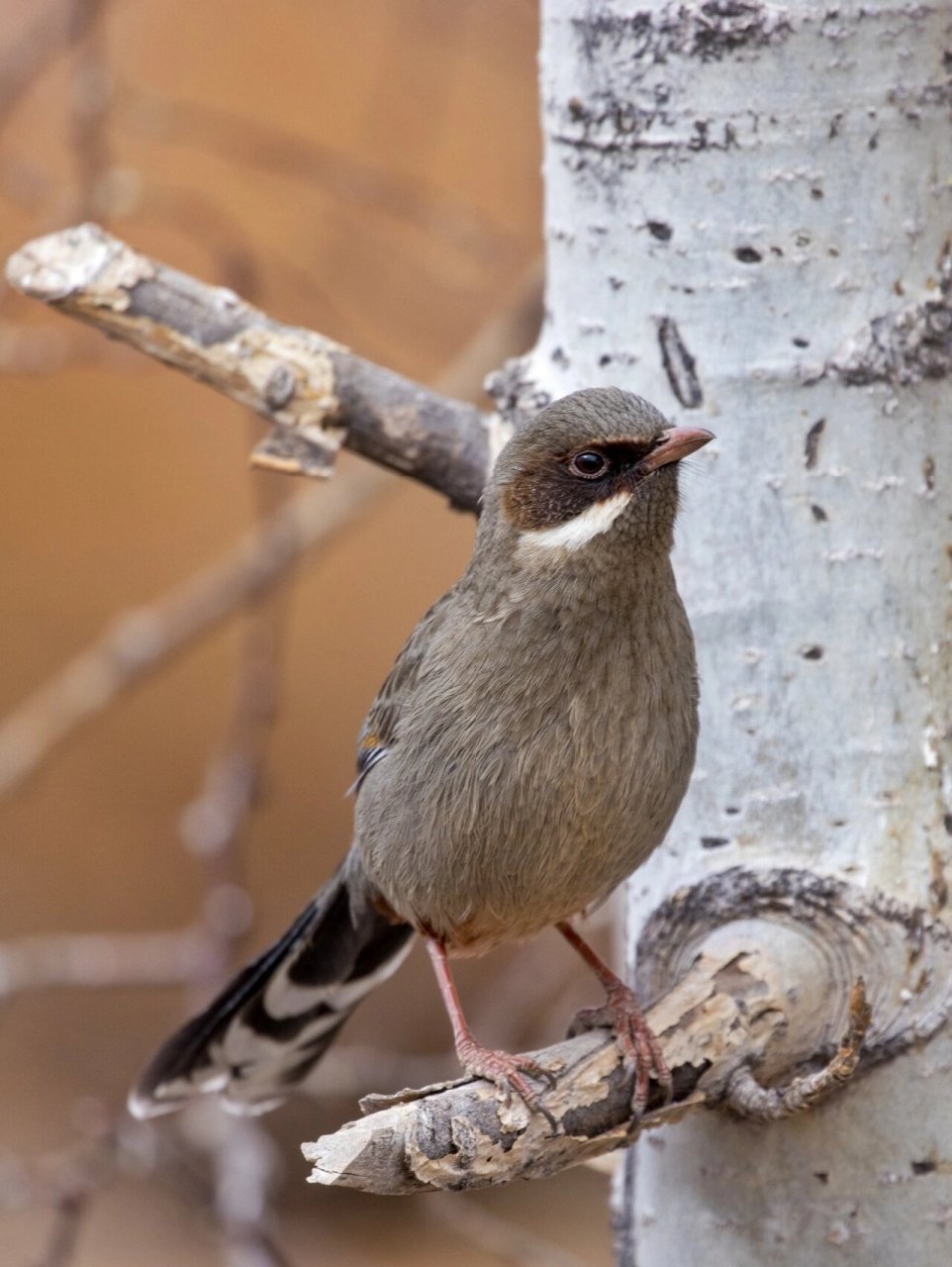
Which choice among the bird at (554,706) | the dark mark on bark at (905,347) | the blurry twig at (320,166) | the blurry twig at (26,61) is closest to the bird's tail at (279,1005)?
the bird at (554,706)

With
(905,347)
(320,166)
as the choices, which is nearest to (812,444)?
(905,347)

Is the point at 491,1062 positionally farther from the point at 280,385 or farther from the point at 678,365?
the point at 280,385

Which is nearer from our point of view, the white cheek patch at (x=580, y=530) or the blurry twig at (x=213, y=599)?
the white cheek patch at (x=580, y=530)

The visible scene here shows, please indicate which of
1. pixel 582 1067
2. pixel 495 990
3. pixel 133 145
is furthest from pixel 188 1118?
pixel 133 145

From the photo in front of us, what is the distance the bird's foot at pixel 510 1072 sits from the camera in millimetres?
2902

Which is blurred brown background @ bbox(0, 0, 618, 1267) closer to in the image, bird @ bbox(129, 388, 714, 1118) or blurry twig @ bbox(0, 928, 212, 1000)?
blurry twig @ bbox(0, 928, 212, 1000)

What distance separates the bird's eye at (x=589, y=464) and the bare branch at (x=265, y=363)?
521 millimetres

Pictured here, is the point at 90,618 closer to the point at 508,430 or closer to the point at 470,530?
the point at 470,530

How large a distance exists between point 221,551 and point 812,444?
656 cm

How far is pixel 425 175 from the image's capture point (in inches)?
374

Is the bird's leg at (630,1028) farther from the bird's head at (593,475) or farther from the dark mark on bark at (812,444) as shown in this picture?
the dark mark on bark at (812,444)

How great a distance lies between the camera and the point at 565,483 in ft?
11.1

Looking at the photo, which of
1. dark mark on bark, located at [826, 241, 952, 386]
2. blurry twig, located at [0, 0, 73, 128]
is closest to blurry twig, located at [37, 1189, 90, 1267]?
dark mark on bark, located at [826, 241, 952, 386]

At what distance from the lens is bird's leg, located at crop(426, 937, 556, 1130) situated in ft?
9.59
